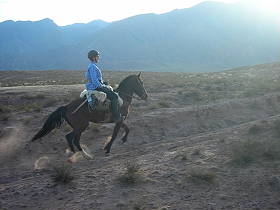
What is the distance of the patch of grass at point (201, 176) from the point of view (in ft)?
32.2

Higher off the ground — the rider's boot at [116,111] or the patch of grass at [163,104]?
the rider's boot at [116,111]

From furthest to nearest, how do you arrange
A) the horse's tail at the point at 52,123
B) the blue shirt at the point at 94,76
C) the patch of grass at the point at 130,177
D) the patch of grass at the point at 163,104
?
the patch of grass at the point at 163,104
the horse's tail at the point at 52,123
the blue shirt at the point at 94,76
the patch of grass at the point at 130,177

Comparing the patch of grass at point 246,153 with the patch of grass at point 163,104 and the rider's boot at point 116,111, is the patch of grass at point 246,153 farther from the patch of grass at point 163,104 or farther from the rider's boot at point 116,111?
the patch of grass at point 163,104

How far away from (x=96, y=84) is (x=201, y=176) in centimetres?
556

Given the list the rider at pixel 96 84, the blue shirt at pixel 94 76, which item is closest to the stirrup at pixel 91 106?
the rider at pixel 96 84

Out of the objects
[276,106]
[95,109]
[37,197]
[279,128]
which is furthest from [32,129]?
[276,106]

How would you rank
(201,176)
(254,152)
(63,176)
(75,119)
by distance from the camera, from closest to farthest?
(201,176) < (63,176) < (254,152) < (75,119)

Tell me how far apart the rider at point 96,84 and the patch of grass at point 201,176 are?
5043 millimetres

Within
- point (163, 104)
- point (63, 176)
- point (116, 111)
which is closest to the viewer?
point (63, 176)

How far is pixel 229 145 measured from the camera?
41.4 ft

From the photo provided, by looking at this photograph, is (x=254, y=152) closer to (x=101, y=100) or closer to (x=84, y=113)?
(x=101, y=100)

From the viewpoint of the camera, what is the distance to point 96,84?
14.0 metres

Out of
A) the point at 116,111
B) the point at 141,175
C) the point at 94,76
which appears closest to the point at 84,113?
the point at 116,111

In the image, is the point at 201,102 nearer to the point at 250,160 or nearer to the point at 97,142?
the point at 97,142
